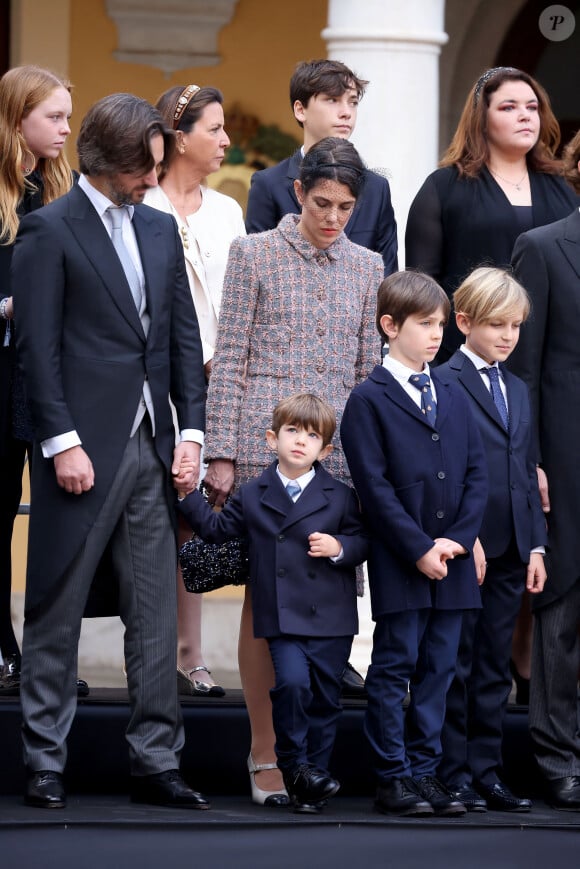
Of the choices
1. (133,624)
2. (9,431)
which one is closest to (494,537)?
(133,624)

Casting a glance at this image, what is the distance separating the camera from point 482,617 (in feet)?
17.5

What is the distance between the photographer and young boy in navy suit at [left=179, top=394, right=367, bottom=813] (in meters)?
5.06

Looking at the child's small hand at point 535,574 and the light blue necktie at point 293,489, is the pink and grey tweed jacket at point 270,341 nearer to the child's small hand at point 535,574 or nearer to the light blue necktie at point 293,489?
the light blue necktie at point 293,489

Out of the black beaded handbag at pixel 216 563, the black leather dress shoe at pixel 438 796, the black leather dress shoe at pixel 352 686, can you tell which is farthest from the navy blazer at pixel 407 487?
the black leather dress shoe at pixel 352 686

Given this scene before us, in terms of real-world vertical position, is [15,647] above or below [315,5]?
below

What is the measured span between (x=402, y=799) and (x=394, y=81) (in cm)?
297

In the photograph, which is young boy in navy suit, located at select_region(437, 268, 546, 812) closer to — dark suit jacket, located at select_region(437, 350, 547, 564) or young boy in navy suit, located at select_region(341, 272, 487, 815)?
dark suit jacket, located at select_region(437, 350, 547, 564)

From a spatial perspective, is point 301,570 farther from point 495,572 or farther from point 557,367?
point 557,367

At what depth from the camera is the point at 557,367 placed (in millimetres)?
5480

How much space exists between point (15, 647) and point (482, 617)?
135 centimetres

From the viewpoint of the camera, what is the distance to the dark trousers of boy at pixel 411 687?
508 centimetres

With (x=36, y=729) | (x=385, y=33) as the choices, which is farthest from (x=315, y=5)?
(x=36, y=729)

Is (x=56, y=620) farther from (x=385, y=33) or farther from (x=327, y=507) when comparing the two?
(x=385, y=33)

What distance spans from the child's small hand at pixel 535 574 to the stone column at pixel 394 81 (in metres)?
2.10
